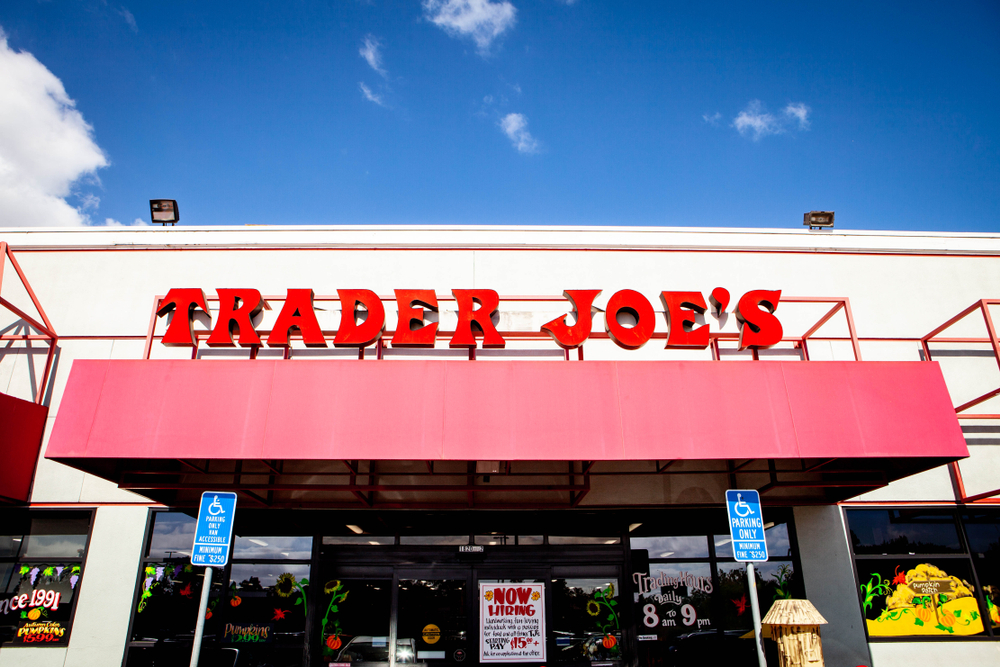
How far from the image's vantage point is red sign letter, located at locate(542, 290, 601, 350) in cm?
1051

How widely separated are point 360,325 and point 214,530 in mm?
4640

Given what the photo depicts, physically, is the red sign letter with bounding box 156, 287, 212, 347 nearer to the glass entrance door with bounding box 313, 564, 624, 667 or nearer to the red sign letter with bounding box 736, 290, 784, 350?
the glass entrance door with bounding box 313, 564, 624, 667

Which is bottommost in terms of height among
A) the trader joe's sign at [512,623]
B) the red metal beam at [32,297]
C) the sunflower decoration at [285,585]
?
the trader joe's sign at [512,623]

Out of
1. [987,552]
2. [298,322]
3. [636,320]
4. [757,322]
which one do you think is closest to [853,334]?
[757,322]

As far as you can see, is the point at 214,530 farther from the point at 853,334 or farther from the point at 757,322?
the point at 853,334

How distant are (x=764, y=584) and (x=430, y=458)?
685 cm

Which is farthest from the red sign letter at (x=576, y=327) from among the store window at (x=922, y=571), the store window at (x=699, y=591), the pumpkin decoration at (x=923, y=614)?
the pumpkin decoration at (x=923, y=614)

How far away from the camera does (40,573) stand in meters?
10.5

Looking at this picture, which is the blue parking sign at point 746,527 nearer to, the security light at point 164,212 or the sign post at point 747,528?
the sign post at point 747,528

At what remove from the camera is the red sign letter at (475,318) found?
34.8 ft

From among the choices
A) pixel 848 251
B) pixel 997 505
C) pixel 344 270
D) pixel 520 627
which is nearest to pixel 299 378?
pixel 344 270

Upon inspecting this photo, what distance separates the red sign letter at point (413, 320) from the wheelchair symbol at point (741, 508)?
5.65 meters

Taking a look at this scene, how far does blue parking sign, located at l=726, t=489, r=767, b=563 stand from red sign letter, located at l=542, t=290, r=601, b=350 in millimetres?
4087

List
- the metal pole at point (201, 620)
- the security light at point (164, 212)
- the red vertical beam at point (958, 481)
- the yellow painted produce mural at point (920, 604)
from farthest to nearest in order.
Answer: the security light at point (164, 212) → the red vertical beam at point (958, 481) → the yellow painted produce mural at point (920, 604) → the metal pole at point (201, 620)
